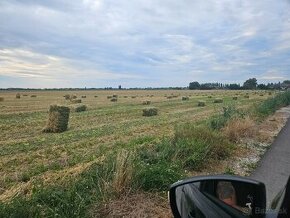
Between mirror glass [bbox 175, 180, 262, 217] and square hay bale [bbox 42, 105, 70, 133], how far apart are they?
17.5m

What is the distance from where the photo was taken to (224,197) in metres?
2.57

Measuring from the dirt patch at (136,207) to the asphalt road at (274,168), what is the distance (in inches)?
69.2

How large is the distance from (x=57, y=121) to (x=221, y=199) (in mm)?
18208

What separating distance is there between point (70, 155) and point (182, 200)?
8.53 meters

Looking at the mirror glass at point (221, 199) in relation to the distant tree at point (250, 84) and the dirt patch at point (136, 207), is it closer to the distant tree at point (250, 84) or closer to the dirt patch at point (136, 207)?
the dirt patch at point (136, 207)

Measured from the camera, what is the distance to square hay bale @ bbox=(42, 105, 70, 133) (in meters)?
20.0

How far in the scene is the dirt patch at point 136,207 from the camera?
548 centimetres

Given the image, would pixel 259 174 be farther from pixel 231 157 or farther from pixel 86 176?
pixel 86 176

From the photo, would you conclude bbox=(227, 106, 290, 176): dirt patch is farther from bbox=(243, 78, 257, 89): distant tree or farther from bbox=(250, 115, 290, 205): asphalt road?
bbox=(243, 78, 257, 89): distant tree

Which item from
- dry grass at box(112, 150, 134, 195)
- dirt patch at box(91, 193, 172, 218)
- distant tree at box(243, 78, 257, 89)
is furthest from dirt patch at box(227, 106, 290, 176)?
distant tree at box(243, 78, 257, 89)

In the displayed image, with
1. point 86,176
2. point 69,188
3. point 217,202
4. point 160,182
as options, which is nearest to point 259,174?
point 160,182

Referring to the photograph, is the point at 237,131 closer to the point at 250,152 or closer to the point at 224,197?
the point at 250,152

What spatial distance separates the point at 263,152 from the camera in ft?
38.3

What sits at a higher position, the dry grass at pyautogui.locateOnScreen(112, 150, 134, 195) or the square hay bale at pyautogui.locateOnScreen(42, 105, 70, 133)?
the dry grass at pyautogui.locateOnScreen(112, 150, 134, 195)
